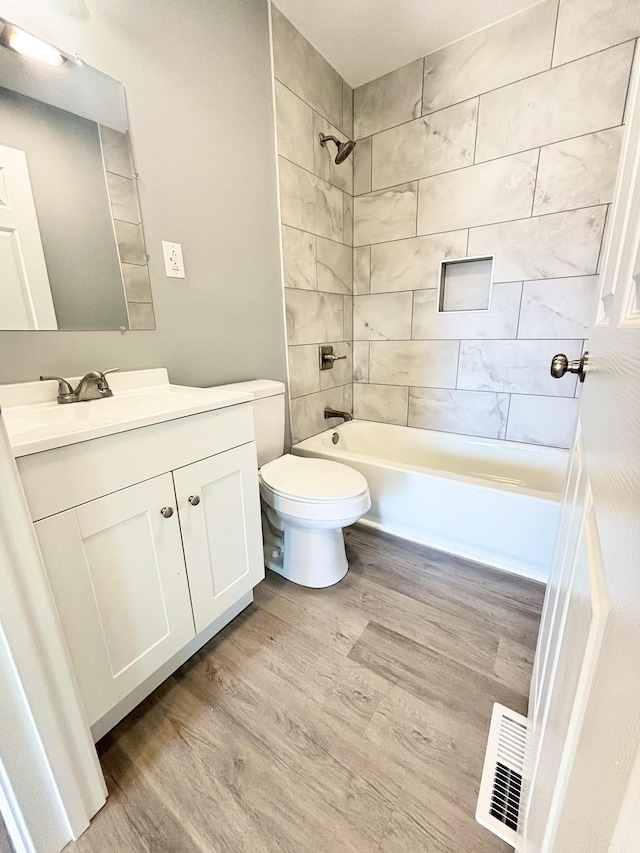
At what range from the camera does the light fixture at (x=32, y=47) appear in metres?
0.96

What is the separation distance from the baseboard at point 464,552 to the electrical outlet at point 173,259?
60.2 inches

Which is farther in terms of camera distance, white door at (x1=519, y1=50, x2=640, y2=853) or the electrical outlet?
the electrical outlet

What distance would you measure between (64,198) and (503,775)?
2.07 metres

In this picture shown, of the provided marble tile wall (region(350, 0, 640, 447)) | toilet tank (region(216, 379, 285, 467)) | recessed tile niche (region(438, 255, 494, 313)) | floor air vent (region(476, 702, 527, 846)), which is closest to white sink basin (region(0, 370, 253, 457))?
toilet tank (region(216, 379, 285, 467))

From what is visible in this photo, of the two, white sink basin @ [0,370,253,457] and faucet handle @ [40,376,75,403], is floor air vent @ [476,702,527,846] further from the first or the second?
faucet handle @ [40,376,75,403]

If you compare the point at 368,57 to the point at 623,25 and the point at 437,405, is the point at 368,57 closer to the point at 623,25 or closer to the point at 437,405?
the point at 623,25

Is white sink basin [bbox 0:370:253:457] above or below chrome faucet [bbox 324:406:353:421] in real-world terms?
above

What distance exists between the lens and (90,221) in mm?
1169

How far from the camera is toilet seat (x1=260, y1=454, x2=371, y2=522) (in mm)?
1350

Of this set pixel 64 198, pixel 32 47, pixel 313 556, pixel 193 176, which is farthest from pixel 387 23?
pixel 313 556

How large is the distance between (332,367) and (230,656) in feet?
5.47

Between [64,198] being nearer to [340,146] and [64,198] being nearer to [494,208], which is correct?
[340,146]

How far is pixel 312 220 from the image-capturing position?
6.58ft

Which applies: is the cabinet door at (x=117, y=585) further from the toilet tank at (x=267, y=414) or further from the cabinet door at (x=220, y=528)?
the toilet tank at (x=267, y=414)
